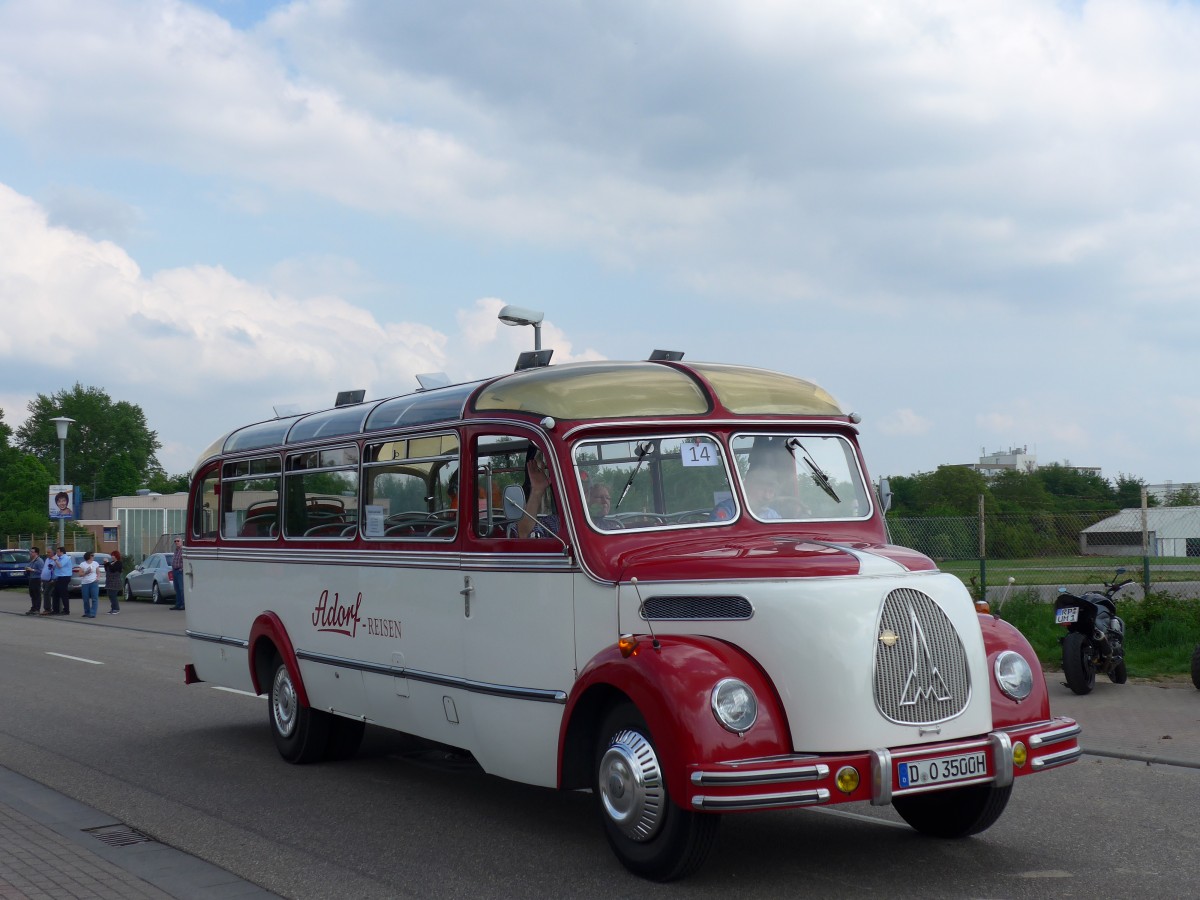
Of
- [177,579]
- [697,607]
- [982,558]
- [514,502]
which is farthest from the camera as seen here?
[177,579]

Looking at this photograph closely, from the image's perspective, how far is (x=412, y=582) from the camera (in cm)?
833

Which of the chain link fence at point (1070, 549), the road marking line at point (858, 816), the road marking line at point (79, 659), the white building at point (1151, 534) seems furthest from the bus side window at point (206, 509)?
the white building at point (1151, 534)

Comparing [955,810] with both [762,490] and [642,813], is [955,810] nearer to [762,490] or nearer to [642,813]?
[642,813]

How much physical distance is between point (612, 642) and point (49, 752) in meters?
6.15

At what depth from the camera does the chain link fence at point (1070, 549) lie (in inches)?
624

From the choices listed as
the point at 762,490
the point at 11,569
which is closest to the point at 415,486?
the point at 762,490

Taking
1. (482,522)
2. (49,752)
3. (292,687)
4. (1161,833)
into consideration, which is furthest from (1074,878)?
(49,752)

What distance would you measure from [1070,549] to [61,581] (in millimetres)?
25680

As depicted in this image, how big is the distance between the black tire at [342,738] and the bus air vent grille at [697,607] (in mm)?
4152

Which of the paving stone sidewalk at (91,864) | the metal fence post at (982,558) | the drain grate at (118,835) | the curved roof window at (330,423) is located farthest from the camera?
the metal fence post at (982,558)

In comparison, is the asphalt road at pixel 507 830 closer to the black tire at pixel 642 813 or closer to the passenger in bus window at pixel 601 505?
the black tire at pixel 642 813

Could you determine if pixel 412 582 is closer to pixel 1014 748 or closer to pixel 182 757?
pixel 182 757

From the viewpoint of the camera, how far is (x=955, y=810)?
686 cm

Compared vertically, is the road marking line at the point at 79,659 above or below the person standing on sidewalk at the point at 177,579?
below
